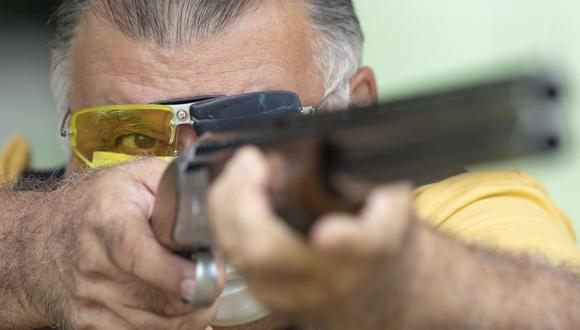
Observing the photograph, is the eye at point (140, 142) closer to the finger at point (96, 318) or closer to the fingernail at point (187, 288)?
the finger at point (96, 318)

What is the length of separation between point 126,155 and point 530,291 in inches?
36.1

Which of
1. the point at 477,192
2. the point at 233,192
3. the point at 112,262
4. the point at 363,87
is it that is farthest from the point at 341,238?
the point at 363,87

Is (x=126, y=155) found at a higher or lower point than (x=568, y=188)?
higher

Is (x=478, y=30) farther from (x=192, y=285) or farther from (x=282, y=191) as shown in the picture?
(x=282, y=191)

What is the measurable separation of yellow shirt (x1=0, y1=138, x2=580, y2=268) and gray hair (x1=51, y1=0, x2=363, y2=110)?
339mm

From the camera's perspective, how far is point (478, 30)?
87.2 inches

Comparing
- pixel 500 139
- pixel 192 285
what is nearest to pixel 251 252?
pixel 500 139

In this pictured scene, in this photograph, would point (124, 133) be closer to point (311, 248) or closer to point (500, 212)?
point (500, 212)

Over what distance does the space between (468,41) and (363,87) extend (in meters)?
0.42

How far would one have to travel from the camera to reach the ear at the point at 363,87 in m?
1.91

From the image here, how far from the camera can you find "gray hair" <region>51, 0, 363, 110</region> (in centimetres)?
161

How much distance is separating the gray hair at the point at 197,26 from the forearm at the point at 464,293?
904mm

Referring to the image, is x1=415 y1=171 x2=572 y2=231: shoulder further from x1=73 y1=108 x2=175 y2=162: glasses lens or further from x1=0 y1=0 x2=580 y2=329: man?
x1=73 y1=108 x2=175 y2=162: glasses lens

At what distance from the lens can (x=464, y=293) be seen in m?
0.74
